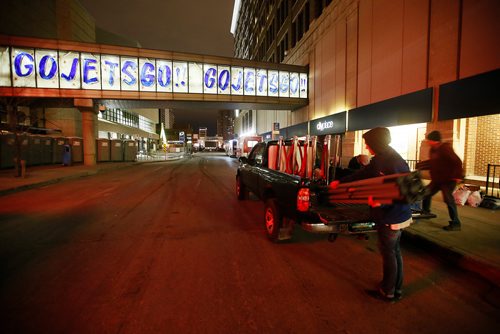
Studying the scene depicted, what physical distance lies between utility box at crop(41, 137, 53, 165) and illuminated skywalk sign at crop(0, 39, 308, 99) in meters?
4.13

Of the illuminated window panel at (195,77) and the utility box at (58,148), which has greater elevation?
the illuminated window panel at (195,77)

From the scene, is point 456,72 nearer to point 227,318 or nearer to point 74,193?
point 227,318

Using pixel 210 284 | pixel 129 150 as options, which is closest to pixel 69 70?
pixel 129 150

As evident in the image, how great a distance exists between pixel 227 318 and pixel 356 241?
3389mm

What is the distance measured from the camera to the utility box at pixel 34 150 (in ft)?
60.4

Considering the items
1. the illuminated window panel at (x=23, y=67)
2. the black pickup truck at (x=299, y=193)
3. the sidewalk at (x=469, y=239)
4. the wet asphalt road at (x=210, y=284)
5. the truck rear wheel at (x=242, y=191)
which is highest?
the illuminated window panel at (x=23, y=67)

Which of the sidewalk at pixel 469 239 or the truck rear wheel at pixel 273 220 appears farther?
the truck rear wheel at pixel 273 220

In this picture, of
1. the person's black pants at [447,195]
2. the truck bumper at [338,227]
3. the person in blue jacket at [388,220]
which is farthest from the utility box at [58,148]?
the person's black pants at [447,195]

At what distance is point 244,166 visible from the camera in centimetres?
791

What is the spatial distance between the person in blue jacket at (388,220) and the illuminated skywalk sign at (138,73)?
20.9 m

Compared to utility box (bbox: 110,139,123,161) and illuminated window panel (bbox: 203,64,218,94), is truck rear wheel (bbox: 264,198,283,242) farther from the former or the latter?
utility box (bbox: 110,139,123,161)

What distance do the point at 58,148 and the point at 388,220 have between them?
26174 mm

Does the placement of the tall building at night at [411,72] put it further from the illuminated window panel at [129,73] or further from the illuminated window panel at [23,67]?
the illuminated window panel at [23,67]

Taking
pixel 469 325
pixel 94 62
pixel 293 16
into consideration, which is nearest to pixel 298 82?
pixel 293 16
